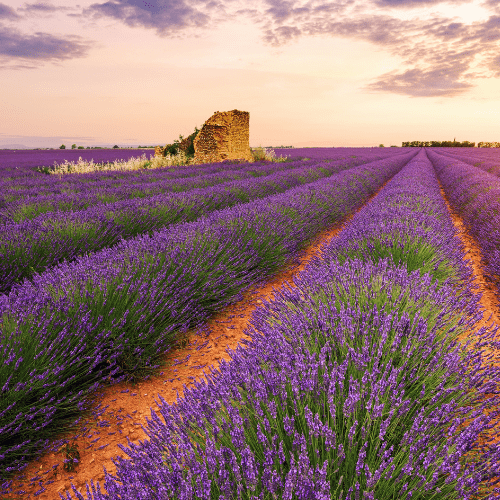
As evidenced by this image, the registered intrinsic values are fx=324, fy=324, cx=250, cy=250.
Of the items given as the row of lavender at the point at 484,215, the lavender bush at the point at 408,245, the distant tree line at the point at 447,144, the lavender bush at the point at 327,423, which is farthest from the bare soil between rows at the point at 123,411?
the distant tree line at the point at 447,144

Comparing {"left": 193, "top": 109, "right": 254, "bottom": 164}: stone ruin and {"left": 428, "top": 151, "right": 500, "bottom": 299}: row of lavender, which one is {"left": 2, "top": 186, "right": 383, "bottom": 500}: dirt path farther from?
{"left": 193, "top": 109, "right": 254, "bottom": 164}: stone ruin

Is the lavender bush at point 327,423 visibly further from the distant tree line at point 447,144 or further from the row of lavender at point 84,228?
the distant tree line at point 447,144

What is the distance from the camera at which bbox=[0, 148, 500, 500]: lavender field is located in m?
0.92

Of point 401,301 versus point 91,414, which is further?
point 91,414

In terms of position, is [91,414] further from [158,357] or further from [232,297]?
[232,297]

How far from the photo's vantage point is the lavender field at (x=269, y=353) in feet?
3.03

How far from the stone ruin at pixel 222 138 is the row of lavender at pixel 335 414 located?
603 inches

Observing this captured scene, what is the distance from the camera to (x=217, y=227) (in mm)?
3941

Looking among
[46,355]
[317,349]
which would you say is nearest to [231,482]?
[317,349]

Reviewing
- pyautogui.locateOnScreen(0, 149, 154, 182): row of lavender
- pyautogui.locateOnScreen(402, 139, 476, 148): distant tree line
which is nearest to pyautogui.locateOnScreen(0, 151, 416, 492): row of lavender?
pyautogui.locateOnScreen(0, 149, 154, 182): row of lavender

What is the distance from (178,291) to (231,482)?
1.96 metres

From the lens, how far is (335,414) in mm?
1075

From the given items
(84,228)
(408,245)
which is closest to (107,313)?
(84,228)

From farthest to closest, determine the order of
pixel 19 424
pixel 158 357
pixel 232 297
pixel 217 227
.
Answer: pixel 217 227 < pixel 232 297 < pixel 158 357 < pixel 19 424
